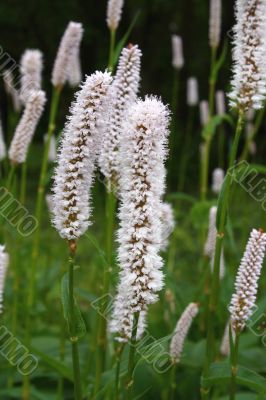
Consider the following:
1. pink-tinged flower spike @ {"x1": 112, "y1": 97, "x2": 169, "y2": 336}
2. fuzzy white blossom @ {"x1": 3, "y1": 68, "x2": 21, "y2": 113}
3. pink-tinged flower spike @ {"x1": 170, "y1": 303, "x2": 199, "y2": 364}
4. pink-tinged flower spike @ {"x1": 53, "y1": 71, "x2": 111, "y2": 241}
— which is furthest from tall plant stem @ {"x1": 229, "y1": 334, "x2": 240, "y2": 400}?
fuzzy white blossom @ {"x1": 3, "y1": 68, "x2": 21, "y2": 113}

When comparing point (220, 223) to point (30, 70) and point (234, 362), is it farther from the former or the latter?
point (30, 70)

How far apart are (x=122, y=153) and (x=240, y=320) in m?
0.77

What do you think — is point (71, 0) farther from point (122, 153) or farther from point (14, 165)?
point (122, 153)

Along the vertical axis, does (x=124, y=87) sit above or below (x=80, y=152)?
above

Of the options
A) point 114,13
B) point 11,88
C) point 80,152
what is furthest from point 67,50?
point 80,152

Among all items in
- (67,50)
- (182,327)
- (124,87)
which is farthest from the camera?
(67,50)

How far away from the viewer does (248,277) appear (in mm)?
2387

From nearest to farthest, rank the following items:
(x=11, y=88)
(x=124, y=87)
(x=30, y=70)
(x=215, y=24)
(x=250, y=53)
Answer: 1. (x=250, y=53)
2. (x=124, y=87)
3. (x=30, y=70)
4. (x=215, y=24)
5. (x=11, y=88)

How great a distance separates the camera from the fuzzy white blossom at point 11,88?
15.4 feet

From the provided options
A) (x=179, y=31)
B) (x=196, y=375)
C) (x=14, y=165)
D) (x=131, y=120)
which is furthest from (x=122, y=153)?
(x=179, y=31)

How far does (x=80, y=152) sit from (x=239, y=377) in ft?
3.78

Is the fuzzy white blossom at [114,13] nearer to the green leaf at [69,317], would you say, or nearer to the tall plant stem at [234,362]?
the green leaf at [69,317]

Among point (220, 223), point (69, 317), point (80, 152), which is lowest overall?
point (69, 317)

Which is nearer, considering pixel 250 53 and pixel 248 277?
pixel 248 277
